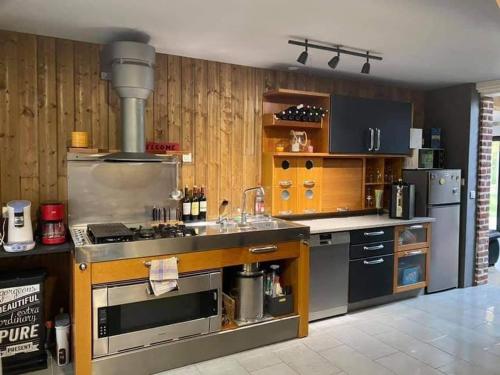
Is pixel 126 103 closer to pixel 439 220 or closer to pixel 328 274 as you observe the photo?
pixel 328 274

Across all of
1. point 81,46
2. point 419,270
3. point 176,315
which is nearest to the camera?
point 176,315

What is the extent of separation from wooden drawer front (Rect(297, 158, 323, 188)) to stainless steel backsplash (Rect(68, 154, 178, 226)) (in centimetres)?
130

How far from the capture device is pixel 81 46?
122 inches

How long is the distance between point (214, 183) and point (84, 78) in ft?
4.63

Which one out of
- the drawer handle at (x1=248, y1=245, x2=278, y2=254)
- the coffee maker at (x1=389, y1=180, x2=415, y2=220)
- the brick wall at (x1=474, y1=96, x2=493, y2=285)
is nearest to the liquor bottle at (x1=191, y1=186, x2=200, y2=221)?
the drawer handle at (x1=248, y1=245, x2=278, y2=254)

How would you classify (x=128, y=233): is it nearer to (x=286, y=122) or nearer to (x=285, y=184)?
(x=285, y=184)

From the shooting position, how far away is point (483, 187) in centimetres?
471

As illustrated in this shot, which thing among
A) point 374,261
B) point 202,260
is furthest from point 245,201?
point 374,261

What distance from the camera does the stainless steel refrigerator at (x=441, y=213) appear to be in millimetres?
4367

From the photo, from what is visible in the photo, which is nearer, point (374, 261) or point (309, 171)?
point (374, 261)

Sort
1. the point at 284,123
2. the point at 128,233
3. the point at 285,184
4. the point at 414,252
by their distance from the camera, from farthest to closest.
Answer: the point at 414,252 → the point at 285,184 → the point at 284,123 → the point at 128,233

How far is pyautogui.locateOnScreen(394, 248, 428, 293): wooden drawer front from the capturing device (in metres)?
4.10

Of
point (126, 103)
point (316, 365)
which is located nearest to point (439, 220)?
point (316, 365)

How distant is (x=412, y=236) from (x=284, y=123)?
1872 millimetres
